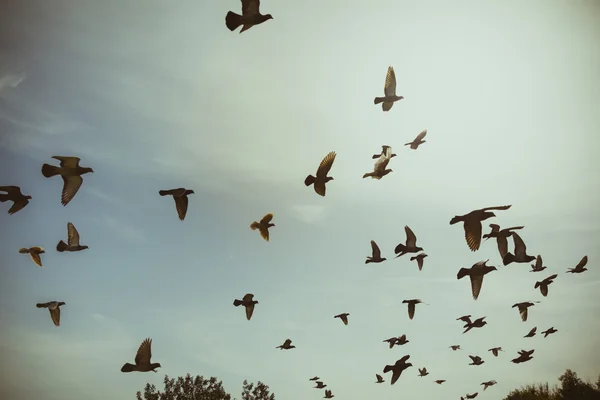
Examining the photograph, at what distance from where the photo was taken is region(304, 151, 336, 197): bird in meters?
11.5

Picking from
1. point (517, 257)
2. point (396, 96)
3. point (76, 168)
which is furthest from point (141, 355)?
point (517, 257)

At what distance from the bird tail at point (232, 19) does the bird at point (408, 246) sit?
27.4 ft

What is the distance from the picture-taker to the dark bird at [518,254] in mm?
12172

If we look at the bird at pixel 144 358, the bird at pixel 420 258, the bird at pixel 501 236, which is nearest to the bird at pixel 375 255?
the bird at pixel 420 258

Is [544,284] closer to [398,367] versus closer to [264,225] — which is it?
[398,367]

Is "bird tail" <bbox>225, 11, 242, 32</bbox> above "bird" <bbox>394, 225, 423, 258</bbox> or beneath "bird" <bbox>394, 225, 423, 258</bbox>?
above

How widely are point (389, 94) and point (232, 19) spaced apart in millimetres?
5429

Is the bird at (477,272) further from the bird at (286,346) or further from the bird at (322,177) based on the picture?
the bird at (286,346)

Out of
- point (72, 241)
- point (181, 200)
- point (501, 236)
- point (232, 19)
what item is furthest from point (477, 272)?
point (72, 241)

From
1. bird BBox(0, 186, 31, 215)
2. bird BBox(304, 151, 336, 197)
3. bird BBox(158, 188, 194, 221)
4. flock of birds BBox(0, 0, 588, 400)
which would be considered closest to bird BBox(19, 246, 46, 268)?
flock of birds BBox(0, 0, 588, 400)

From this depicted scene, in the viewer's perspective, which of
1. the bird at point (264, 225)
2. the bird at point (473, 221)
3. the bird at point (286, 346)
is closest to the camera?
the bird at point (473, 221)

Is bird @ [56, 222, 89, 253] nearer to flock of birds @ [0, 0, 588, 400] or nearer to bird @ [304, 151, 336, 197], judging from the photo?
flock of birds @ [0, 0, 588, 400]

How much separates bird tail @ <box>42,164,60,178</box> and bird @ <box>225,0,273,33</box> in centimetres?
600

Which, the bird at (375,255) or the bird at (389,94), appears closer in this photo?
the bird at (389,94)
